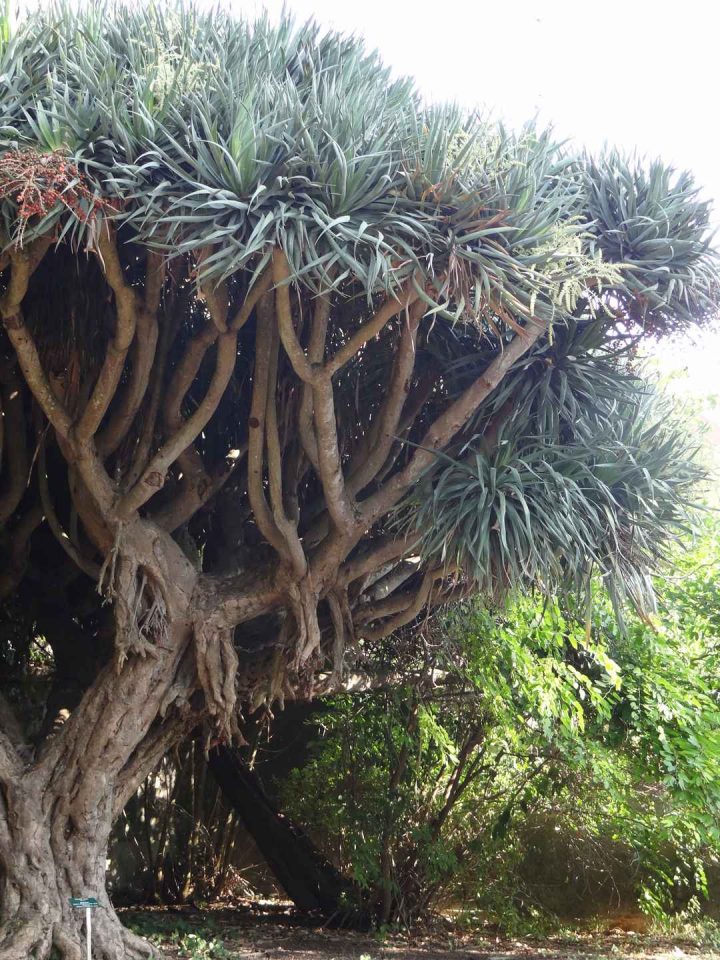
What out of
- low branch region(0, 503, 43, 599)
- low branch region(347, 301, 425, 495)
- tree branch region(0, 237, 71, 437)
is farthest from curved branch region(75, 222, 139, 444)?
low branch region(347, 301, 425, 495)

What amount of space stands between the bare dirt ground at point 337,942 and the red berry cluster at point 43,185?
4.34m

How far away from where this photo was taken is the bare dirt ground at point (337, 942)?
6707 mm

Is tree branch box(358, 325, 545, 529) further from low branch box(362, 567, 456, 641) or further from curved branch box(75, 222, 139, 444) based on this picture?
curved branch box(75, 222, 139, 444)

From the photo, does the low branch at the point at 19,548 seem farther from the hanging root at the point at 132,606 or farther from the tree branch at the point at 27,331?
the tree branch at the point at 27,331

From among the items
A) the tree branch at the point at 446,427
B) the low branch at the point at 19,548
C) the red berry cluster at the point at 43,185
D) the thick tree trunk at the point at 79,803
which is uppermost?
the red berry cluster at the point at 43,185

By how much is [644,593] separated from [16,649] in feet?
17.4

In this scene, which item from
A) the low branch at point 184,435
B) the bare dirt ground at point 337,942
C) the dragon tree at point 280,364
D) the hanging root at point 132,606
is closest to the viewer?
the dragon tree at point 280,364

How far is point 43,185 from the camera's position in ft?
13.1

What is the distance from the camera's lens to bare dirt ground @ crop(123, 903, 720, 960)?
671 cm

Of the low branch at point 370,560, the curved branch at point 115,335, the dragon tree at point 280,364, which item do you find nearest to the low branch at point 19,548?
the dragon tree at point 280,364

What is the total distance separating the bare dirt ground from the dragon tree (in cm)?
176

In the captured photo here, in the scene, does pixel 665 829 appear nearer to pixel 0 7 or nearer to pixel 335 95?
pixel 335 95

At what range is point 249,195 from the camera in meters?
4.25

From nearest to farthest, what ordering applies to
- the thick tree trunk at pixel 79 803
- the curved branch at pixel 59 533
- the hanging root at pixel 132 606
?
1. the thick tree trunk at pixel 79 803
2. the hanging root at pixel 132 606
3. the curved branch at pixel 59 533
